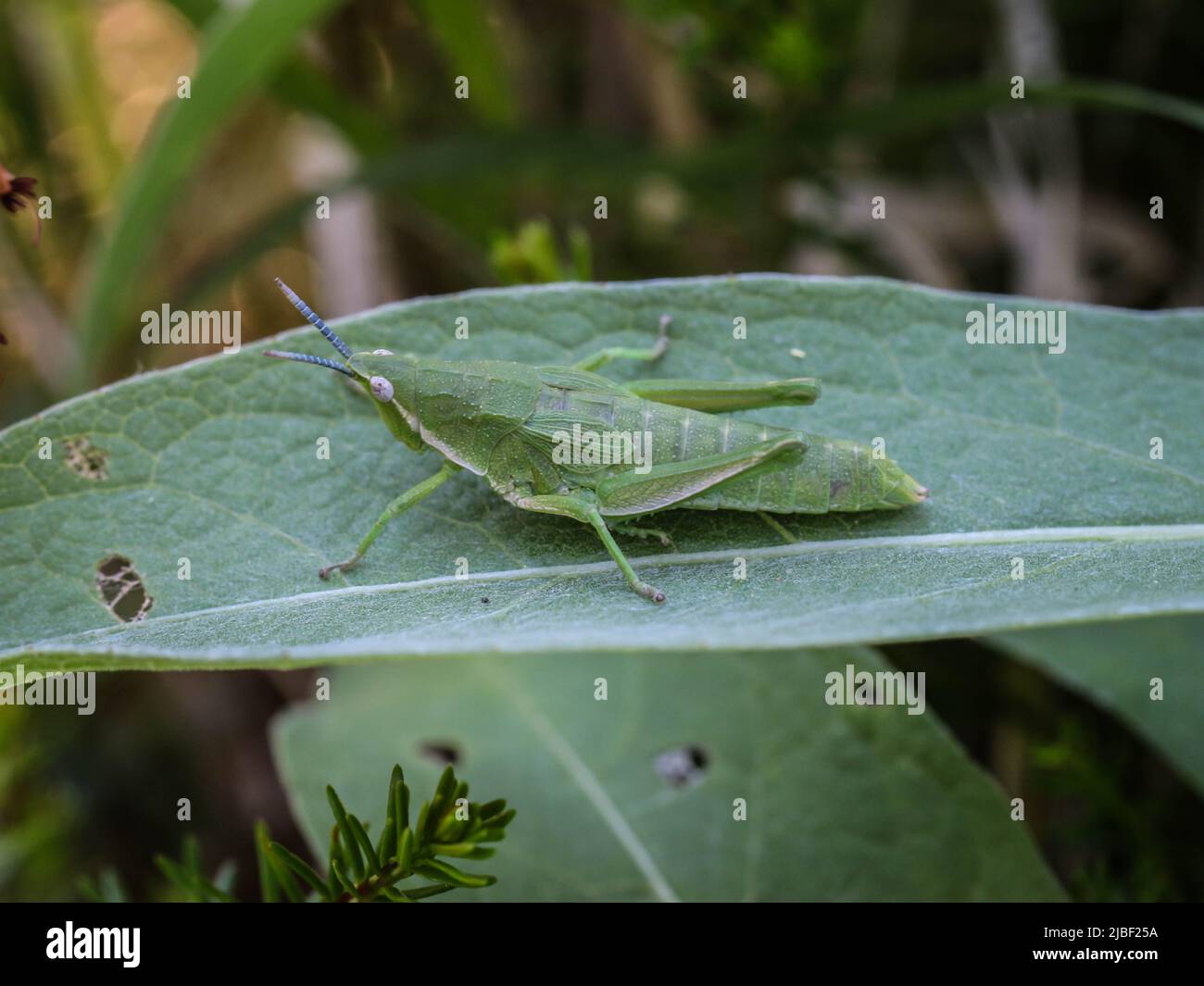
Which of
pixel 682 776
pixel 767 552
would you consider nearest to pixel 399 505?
pixel 767 552

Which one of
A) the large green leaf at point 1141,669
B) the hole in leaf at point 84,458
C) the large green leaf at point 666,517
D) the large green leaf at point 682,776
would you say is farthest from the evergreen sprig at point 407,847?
the large green leaf at point 1141,669

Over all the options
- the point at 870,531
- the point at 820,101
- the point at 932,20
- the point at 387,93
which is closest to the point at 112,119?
the point at 387,93

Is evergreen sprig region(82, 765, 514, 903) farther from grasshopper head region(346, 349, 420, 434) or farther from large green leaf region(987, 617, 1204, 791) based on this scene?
large green leaf region(987, 617, 1204, 791)

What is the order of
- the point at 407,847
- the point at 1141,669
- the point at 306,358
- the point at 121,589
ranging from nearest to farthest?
the point at 407,847
the point at 121,589
the point at 306,358
the point at 1141,669

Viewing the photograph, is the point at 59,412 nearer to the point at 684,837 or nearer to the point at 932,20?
the point at 684,837

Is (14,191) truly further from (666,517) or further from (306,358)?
(666,517)

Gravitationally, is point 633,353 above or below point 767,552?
above

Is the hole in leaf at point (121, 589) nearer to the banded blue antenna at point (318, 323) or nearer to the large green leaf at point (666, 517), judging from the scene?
the large green leaf at point (666, 517)
